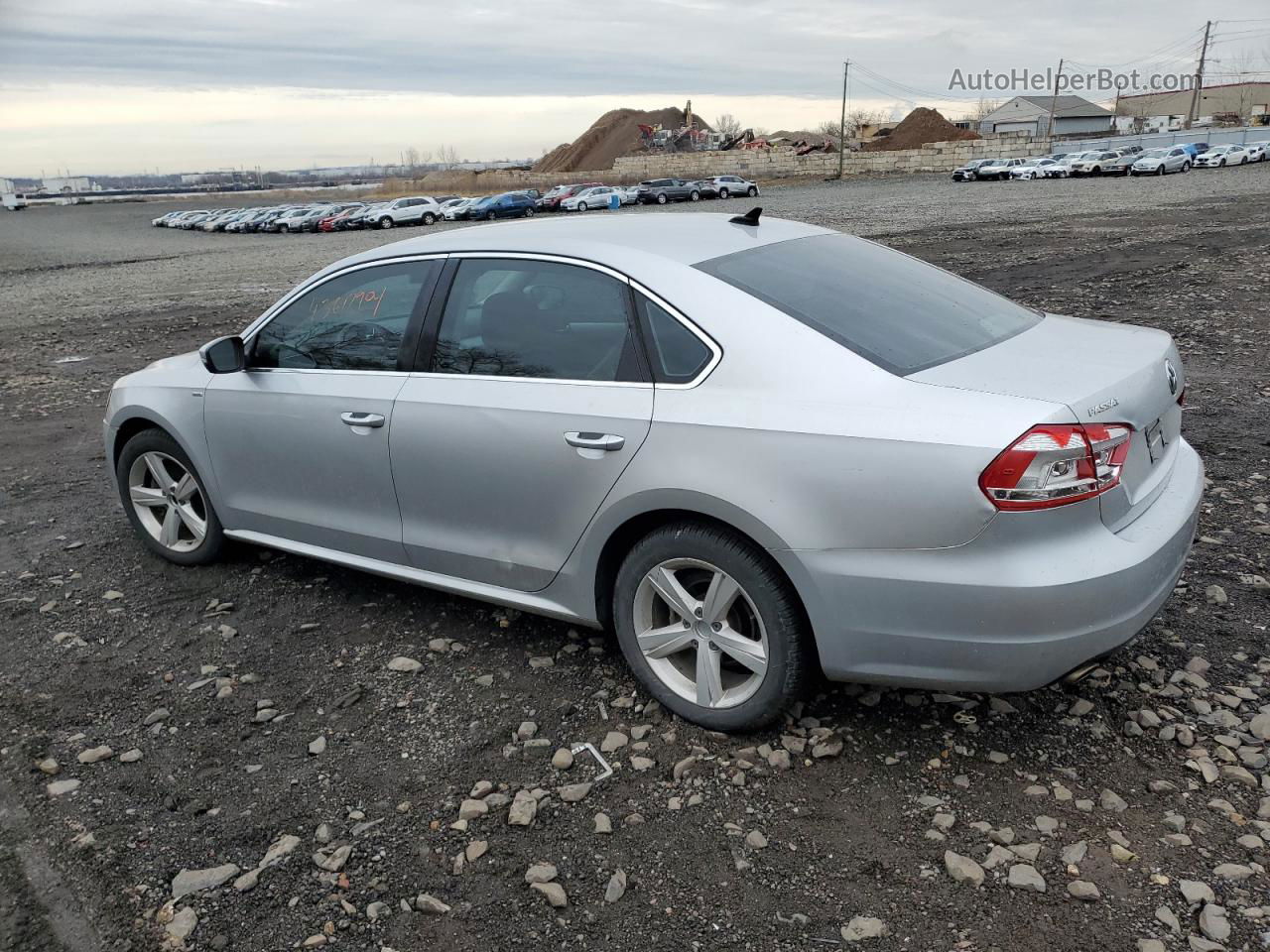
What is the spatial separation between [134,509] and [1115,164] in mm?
55719

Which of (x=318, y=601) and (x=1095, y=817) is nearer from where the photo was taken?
(x=1095, y=817)

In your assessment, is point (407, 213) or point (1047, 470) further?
point (407, 213)

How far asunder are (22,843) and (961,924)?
276cm

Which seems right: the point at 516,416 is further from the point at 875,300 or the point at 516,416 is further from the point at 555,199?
the point at 555,199

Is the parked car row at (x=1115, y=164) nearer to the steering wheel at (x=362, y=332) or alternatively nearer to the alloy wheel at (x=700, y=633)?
the steering wheel at (x=362, y=332)

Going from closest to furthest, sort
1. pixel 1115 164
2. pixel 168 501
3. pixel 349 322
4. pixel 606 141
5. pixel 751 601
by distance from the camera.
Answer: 1. pixel 751 601
2. pixel 349 322
3. pixel 168 501
4. pixel 1115 164
5. pixel 606 141

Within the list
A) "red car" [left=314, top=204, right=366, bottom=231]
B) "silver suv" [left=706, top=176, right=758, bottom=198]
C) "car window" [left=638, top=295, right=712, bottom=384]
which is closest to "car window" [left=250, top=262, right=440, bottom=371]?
"car window" [left=638, top=295, right=712, bottom=384]

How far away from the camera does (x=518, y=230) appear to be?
4.21 metres

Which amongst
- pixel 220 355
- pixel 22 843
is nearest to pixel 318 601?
pixel 220 355

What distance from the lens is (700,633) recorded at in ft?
11.1

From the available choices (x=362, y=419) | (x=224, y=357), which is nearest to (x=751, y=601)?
(x=362, y=419)

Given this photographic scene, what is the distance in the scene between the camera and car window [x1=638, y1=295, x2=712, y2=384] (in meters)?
3.35

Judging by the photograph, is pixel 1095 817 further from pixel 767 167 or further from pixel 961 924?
pixel 767 167

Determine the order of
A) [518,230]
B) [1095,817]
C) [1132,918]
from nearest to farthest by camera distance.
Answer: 1. [1132,918]
2. [1095,817]
3. [518,230]
